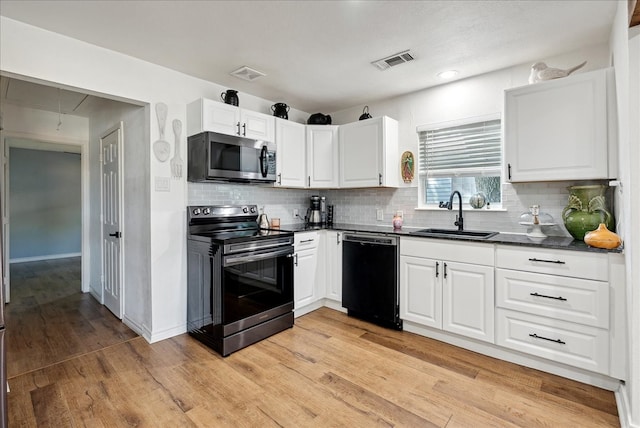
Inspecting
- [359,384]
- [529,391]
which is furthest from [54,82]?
[529,391]

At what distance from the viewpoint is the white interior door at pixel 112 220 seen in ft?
11.0

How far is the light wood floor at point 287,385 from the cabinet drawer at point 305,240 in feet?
2.77

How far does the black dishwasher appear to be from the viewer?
3.06 m

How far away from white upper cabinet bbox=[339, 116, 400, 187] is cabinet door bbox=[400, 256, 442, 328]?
38.9 inches

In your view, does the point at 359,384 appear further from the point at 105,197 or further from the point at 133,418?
the point at 105,197

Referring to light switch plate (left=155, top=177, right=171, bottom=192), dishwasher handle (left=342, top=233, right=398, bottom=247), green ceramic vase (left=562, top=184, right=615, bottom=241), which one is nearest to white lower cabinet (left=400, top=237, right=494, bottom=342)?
dishwasher handle (left=342, top=233, right=398, bottom=247)

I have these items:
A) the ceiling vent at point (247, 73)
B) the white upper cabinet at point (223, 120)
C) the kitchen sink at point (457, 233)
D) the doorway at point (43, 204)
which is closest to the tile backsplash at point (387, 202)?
the kitchen sink at point (457, 233)

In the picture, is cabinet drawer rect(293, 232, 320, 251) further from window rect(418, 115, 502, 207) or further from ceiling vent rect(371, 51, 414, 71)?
ceiling vent rect(371, 51, 414, 71)

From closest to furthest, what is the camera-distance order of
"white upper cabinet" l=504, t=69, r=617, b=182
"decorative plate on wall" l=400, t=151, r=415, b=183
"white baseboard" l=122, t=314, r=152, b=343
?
"white upper cabinet" l=504, t=69, r=617, b=182, "white baseboard" l=122, t=314, r=152, b=343, "decorative plate on wall" l=400, t=151, r=415, b=183

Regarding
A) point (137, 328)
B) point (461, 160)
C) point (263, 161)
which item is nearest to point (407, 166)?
point (461, 160)

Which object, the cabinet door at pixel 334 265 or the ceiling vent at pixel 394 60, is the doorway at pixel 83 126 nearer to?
the cabinet door at pixel 334 265

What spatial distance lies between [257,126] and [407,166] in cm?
171

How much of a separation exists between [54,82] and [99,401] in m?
2.21

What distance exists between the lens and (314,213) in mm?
4199
